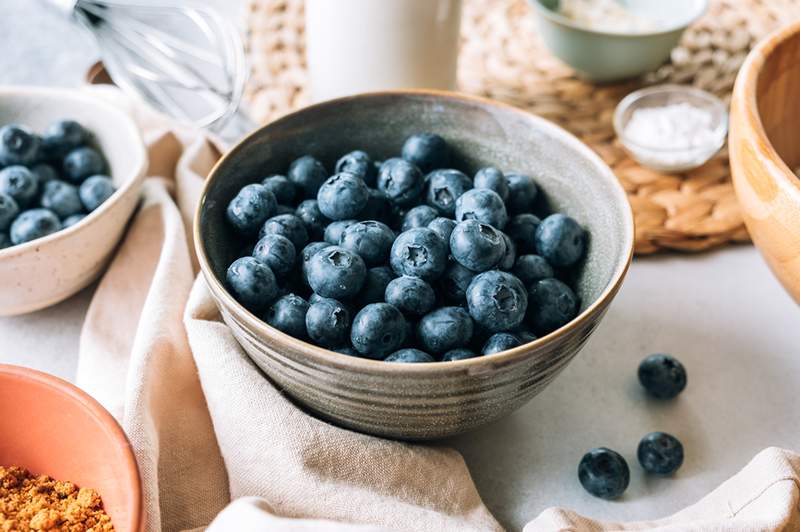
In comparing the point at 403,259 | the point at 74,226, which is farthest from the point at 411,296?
the point at 74,226

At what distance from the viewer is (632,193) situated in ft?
3.27

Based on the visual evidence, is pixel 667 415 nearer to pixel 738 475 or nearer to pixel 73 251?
pixel 738 475

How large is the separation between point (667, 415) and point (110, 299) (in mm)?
550

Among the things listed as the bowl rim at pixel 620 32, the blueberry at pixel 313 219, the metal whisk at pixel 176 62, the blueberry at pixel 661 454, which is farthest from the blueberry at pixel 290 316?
the bowl rim at pixel 620 32

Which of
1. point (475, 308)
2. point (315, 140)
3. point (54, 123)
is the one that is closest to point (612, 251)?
point (475, 308)

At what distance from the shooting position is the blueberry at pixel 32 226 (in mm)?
800

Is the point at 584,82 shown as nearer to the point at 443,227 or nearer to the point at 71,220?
the point at 443,227

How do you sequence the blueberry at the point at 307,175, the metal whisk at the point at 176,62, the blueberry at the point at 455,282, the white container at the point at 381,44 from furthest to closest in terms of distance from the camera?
the metal whisk at the point at 176,62
the white container at the point at 381,44
the blueberry at the point at 307,175
the blueberry at the point at 455,282

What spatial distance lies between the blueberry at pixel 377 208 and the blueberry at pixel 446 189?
0.13 ft

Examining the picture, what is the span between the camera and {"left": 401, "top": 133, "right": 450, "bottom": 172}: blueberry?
2.58ft

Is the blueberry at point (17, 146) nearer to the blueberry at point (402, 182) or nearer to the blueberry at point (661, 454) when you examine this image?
the blueberry at point (402, 182)

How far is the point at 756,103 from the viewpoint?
756 mm

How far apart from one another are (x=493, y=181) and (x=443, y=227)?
81mm

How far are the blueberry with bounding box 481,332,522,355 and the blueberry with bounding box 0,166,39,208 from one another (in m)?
0.50
